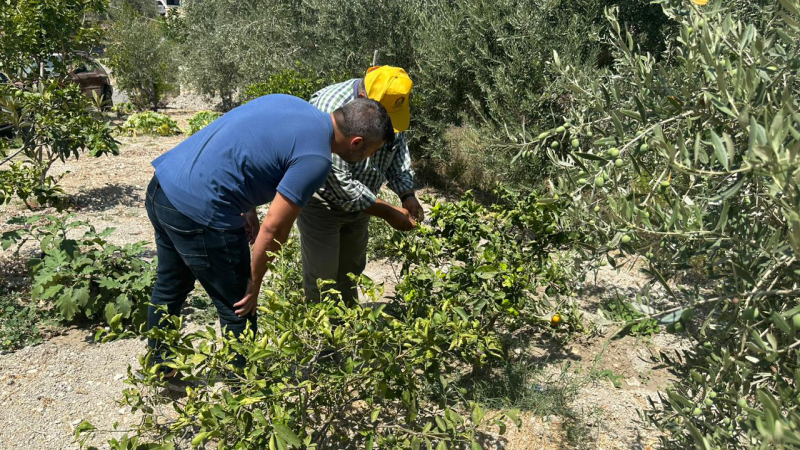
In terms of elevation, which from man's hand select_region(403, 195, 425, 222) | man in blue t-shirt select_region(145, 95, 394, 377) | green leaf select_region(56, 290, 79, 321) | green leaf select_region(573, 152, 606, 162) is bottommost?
green leaf select_region(56, 290, 79, 321)

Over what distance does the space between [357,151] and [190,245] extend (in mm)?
807

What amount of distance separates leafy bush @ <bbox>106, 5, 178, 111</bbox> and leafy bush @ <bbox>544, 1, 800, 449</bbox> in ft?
44.0

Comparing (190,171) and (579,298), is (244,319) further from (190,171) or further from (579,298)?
(579,298)

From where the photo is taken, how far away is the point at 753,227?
1434 millimetres

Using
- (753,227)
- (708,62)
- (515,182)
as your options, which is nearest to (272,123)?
(708,62)

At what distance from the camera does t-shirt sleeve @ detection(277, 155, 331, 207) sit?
2234 mm

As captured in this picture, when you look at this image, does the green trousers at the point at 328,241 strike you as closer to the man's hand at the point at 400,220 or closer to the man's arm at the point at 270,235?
the man's hand at the point at 400,220

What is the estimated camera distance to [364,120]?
2371 mm

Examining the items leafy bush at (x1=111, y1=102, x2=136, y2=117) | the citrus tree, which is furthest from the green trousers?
leafy bush at (x1=111, y1=102, x2=136, y2=117)

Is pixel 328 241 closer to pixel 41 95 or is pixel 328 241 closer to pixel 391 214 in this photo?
pixel 391 214

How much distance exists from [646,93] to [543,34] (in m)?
4.15

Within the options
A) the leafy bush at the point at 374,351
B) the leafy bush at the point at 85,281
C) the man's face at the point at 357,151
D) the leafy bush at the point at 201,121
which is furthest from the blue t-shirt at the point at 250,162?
the leafy bush at the point at 201,121

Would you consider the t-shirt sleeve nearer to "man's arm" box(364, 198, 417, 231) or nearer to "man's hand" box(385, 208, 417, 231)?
"man's arm" box(364, 198, 417, 231)

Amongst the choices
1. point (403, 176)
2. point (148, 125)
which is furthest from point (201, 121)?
point (403, 176)
